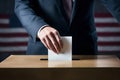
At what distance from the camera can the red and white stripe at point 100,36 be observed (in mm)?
2428

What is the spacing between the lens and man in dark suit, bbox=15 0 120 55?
42.5 inches

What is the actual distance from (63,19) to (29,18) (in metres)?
0.16

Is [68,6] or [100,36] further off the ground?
[68,6]

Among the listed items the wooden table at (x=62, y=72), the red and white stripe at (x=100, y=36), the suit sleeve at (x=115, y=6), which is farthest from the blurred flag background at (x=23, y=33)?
the wooden table at (x=62, y=72)

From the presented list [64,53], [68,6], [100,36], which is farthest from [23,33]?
[64,53]

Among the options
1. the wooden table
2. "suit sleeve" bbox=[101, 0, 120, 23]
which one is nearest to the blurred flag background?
"suit sleeve" bbox=[101, 0, 120, 23]

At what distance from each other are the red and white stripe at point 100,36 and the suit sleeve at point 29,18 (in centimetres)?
129

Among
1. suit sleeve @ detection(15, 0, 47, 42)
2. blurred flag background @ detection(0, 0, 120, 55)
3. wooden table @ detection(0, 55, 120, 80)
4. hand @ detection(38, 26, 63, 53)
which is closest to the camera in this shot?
wooden table @ detection(0, 55, 120, 80)

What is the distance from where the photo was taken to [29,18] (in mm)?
1044

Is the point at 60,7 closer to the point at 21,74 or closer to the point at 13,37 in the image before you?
the point at 21,74

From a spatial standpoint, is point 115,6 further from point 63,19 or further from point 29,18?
point 29,18

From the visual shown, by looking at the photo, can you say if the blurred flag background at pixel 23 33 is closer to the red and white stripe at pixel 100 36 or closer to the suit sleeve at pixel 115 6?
the red and white stripe at pixel 100 36

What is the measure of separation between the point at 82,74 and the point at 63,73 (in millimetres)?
50

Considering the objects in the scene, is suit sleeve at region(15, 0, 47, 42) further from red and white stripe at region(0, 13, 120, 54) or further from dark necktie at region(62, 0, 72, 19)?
red and white stripe at region(0, 13, 120, 54)
